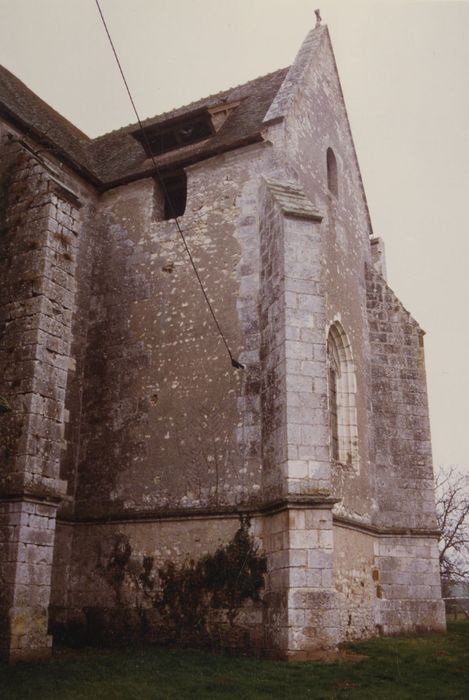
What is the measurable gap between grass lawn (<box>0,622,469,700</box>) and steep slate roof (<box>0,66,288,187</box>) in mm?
8889

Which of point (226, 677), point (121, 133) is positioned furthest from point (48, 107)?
point (226, 677)

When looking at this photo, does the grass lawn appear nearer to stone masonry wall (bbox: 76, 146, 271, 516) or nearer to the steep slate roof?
stone masonry wall (bbox: 76, 146, 271, 516)

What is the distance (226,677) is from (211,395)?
189 inches

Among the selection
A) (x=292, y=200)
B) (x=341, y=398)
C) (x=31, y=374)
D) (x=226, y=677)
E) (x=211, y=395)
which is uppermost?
(x=292, y=200)

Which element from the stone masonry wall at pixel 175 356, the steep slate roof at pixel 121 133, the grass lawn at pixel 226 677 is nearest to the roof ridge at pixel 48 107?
the steep slate roof at pixel 121 133

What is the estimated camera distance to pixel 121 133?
18.3m

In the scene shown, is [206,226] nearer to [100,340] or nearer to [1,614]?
[100,340]

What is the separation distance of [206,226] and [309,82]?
163 inches

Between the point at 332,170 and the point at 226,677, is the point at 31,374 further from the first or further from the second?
the point at 332,170

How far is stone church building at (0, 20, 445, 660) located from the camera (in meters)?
9.93

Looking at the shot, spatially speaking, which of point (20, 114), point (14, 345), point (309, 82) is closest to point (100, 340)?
point (14, 345)

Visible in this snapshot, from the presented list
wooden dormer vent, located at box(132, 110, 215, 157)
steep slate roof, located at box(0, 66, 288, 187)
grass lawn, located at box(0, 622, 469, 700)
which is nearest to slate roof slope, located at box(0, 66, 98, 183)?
steep slate roof, located at box(0, 66, 288, 187)

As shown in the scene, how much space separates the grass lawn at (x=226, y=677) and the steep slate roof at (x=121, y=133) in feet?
29.2

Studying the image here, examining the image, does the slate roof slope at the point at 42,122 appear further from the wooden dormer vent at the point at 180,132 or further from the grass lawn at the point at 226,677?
the grass lawn at the point at 226,677
